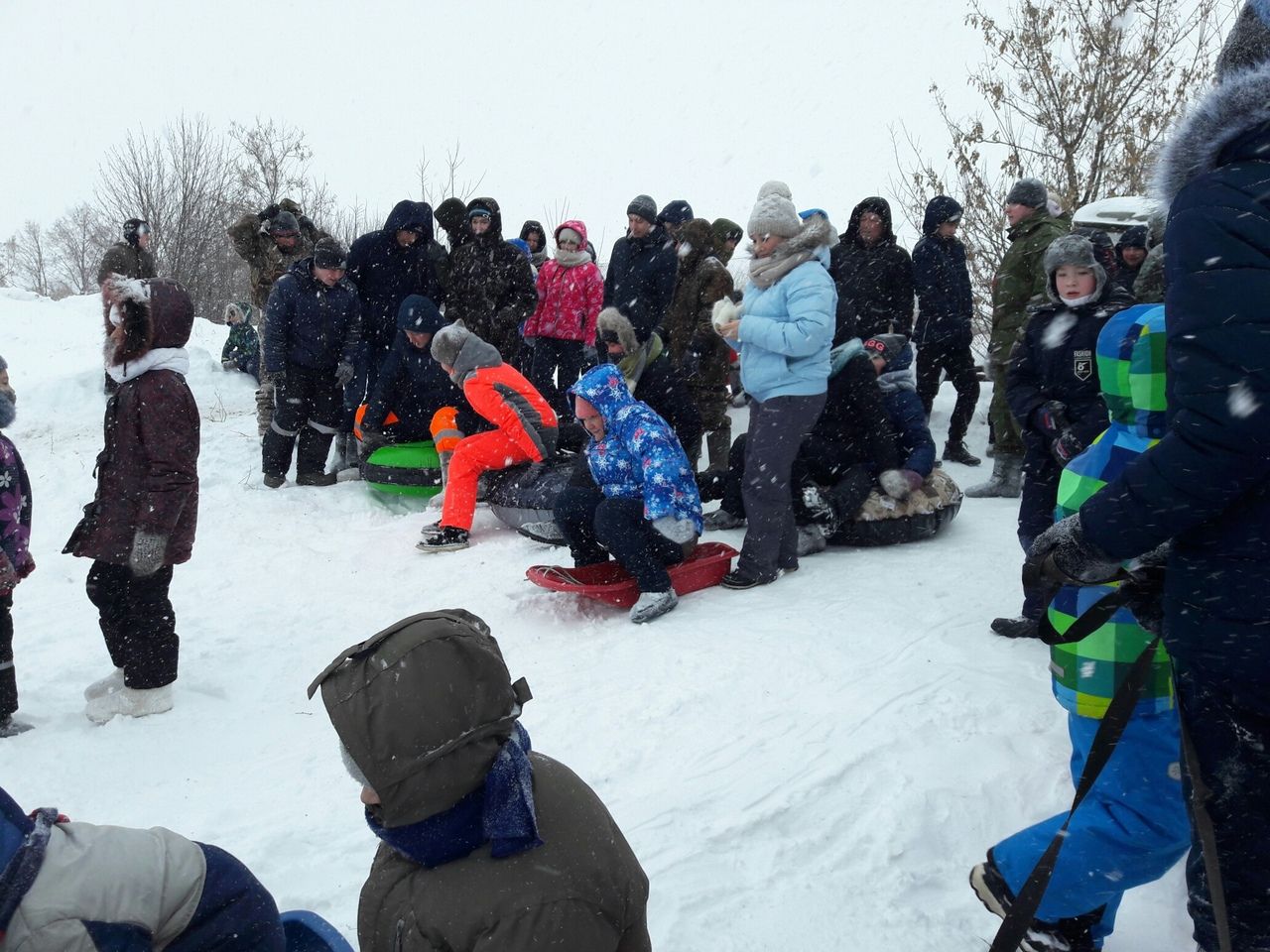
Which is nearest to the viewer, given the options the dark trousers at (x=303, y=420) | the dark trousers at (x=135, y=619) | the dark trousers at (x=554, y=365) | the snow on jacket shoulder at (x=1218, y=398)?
the snow on jacket shoulder at (x=1218, y=398)

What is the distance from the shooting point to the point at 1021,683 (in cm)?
395

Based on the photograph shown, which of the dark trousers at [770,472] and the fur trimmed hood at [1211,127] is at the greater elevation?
the fur trimmed hood at [1211,127]

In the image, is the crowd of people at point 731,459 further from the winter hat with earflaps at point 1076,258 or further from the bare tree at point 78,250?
the bare tree at point 78,250

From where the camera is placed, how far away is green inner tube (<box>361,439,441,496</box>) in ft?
24.1

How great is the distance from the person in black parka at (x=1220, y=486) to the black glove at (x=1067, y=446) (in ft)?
8.11

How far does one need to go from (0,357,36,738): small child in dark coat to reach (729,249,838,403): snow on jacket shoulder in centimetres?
340

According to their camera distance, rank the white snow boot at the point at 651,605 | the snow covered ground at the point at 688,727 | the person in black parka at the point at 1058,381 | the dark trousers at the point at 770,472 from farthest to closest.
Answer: the dark trousers at the point at 770,472, the white snow boot at the point at 651,605, the person in black parka at the point at 1058,381, the snow covered ground at the point at 688,727

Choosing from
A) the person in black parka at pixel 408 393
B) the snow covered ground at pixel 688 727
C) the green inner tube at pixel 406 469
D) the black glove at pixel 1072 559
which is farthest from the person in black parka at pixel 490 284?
the black glove at pixel 1072 559

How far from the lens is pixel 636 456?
5.03 m

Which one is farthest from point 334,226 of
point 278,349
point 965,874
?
point 965,874

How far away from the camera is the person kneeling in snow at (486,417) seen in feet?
21.5

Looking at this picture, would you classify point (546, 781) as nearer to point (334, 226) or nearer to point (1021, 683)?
point (1021, 683)

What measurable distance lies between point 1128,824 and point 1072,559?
2.07 feet

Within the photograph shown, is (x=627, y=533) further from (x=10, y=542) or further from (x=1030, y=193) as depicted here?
(x=1030, y=193)
